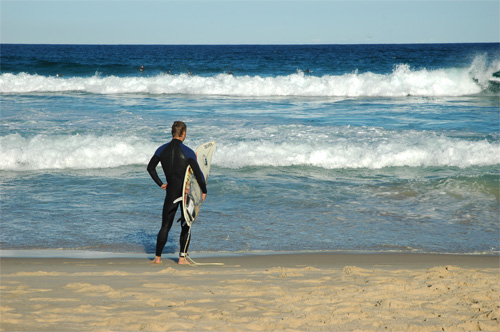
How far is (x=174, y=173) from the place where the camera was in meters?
5.69

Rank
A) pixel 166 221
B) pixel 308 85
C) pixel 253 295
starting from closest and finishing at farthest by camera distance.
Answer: pixel 253 295 → pixel 166 221 → pixel 308 85

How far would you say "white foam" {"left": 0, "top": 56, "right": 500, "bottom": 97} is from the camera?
24.9 meters

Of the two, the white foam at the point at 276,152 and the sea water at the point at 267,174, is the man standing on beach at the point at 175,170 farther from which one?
Result: the white foam at the point at 276,152

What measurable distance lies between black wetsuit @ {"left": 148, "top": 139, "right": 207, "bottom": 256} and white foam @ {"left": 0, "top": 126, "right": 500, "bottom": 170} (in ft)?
17.0

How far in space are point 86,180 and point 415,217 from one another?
6.14m

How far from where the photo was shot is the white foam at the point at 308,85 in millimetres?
24938

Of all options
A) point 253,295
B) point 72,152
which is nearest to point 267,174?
point 72,152

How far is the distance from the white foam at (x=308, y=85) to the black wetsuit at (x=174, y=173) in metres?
19.9

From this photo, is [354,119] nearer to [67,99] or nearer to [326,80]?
[326,80]

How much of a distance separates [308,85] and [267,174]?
649 inches

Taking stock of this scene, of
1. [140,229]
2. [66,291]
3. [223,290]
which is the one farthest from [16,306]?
[140,229]

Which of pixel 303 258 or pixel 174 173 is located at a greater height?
pixel 174 173

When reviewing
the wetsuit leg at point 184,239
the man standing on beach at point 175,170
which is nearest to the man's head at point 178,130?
the man standing on beach at point 175,170

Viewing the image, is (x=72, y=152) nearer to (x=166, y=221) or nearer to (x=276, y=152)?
(x=276, y=152)
